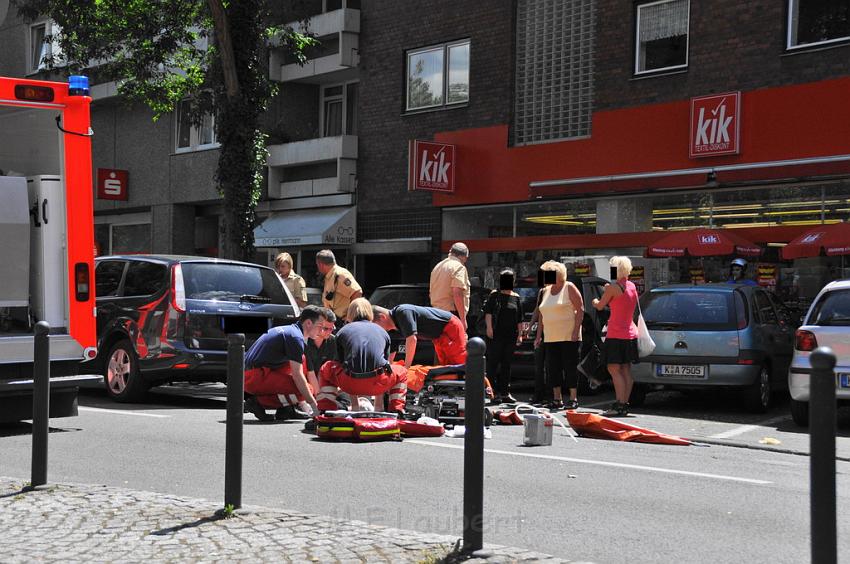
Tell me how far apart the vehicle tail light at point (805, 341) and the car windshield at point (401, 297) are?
5713mm

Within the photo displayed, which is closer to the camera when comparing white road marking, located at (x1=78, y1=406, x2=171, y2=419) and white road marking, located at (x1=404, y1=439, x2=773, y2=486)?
white road marking, located at (x1=404, y1=439, x2=773, y2=486)

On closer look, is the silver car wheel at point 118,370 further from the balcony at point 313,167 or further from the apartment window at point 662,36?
the balcony at point 313,167

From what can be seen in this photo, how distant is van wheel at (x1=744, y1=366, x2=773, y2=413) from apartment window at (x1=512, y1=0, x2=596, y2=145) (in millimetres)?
7834

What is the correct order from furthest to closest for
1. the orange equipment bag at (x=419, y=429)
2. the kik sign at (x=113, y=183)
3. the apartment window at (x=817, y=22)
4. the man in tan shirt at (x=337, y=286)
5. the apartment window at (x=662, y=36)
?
the kik sign at (x=113, y=183), the apartment window at (x=662, y=36), the apartment window at (x=817, y=22), the man in tan shirt at (x=337, y=286), the orange equipment bag at (x=419, y=429)

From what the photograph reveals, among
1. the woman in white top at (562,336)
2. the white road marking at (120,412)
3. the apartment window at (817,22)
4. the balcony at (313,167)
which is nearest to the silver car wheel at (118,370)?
the white road marking at (120,412)

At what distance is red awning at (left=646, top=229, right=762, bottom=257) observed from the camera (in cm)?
1572

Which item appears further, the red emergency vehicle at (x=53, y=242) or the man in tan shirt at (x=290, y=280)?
the man in tan shirt at (x=290, y=280)

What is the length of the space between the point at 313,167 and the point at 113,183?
300 inches

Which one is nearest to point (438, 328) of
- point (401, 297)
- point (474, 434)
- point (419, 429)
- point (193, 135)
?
point (419, 429)

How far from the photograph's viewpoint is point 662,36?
18.8m

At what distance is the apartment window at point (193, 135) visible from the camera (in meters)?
28.6

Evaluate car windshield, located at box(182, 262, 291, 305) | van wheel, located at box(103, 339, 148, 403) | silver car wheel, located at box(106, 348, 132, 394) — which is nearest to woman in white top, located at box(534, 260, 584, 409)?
car windshield, located at box(182, 262, 291, 305)

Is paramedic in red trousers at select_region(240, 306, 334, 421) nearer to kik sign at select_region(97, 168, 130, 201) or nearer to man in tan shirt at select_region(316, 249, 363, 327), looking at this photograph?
man in tan shirt at select_region(316, 249, 363, 327)

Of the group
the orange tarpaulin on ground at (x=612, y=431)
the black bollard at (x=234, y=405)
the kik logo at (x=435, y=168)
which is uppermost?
the kik logo at (x=435, y=168)
